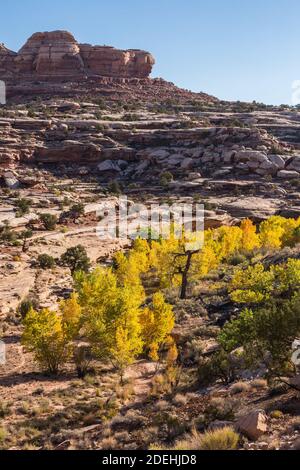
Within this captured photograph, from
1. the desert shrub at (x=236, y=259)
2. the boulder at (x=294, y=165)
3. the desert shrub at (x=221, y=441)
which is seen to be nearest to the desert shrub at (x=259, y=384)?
the desert shrub at (x=221, y=441)

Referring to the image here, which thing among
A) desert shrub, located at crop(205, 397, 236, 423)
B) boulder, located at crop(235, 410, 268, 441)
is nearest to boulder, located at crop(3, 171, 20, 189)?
desert shrub, located at crop(205, 397, 236, 423)

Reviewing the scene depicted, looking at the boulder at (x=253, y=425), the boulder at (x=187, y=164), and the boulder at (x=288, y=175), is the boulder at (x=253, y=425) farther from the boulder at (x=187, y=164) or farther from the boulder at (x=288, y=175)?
the boulder at (x=187, y=164)

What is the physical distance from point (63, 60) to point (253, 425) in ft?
424

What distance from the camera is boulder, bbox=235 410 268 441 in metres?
11.9

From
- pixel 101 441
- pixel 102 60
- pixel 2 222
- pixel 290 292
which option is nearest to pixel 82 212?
pixel 2 222

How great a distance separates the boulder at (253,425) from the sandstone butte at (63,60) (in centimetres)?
12504

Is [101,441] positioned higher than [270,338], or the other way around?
[270,338]

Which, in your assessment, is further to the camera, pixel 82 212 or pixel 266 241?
pixel 82 212

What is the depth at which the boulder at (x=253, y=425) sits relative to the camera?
1185 centimetres

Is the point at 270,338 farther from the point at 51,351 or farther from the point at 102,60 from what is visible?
the point at 102,60

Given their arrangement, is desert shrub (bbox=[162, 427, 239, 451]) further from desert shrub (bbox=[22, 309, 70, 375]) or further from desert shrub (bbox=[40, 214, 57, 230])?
desert shrub (bbox=[40, 214, 57, 230])

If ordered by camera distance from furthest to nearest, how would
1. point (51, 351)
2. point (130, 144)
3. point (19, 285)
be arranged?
point (130, 144) < point (19, 285) < point (51, 351)

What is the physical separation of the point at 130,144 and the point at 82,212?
30.5 m

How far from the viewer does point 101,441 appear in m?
15.0
